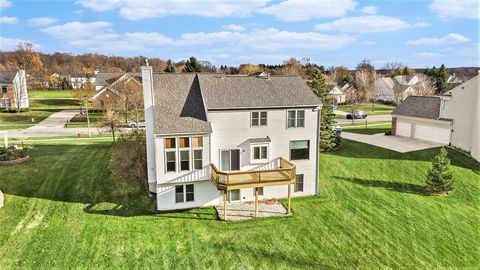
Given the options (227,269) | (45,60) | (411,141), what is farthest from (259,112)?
(45,60)

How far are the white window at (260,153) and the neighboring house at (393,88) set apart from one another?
207 ft

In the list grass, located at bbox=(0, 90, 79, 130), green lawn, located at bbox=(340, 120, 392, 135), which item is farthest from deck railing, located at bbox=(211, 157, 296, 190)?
grass, located at bbox=(0, 90, 79, 130)

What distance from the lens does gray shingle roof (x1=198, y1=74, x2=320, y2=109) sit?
21750 millimetres

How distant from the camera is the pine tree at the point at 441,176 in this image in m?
25.0

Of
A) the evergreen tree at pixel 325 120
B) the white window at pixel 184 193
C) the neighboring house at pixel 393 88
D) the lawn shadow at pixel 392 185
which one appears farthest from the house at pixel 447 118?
the neighboring house at pixel 393 88

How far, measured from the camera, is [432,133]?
35500 millimetres

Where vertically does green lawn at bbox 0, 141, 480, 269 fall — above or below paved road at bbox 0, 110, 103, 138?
below

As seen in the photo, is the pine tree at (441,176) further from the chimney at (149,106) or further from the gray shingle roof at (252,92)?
the chimney at (149,106)

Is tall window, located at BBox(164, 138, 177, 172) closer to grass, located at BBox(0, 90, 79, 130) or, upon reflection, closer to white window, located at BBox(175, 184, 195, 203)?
white window, located at BBox(175, 184, 195, 203)

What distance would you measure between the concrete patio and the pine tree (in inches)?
498

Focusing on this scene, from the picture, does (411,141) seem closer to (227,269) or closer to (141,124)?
(227,269)

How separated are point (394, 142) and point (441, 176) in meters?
10.7

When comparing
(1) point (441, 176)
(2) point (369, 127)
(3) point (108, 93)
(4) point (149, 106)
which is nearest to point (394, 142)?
(1) point (441, 176)

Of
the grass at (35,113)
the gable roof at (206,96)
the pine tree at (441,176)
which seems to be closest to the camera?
the gable roof at (206,96)
